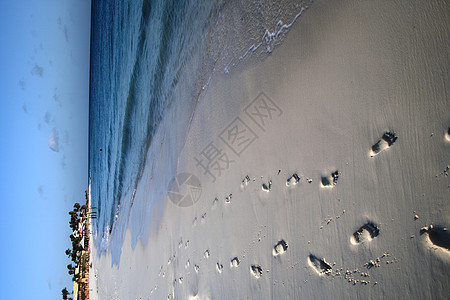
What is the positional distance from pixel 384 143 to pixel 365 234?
0.57m

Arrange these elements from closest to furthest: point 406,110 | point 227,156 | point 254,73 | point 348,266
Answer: point 406,110 → point 348,266 → point 254,73 → point 227,156

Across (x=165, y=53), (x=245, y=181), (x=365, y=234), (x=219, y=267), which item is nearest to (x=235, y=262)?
(x=219, y=267)

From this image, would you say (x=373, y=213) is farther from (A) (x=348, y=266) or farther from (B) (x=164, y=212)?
(B) (x=164, y=212)

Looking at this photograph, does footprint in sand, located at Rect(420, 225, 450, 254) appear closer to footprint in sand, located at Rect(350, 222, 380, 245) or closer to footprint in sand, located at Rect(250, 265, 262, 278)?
footprint in sand, located at Rect(350, 222, 380, 245)

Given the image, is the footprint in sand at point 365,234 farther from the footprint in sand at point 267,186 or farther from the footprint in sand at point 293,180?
the footprint in sand at point 267,186

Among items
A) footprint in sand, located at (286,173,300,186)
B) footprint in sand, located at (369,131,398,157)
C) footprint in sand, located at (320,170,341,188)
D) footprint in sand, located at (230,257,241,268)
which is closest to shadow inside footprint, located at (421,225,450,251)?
footprint in sand, located at (369,131,398,157)

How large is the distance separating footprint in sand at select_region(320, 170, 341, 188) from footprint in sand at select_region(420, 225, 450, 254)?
2.04 ft

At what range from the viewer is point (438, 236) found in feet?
4.75

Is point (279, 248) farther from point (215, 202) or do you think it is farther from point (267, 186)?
point (215, 202)

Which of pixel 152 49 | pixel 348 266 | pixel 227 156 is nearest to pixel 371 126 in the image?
pixel 348 266

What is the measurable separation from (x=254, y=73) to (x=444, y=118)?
73.4 inches

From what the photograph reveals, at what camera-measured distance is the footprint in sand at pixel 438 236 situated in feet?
4.66

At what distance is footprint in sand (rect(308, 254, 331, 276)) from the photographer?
1.96 metres

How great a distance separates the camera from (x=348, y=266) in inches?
72.1
